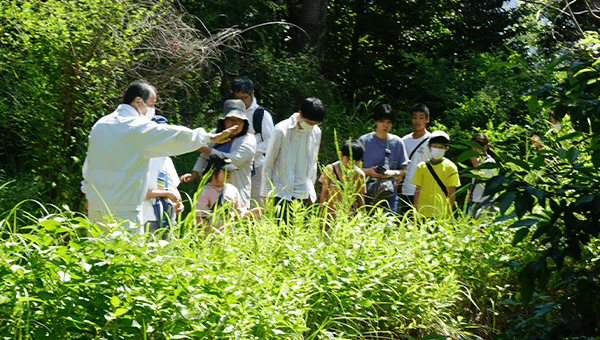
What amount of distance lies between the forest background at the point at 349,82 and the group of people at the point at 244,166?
61 centimetres

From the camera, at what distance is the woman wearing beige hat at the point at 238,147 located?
5.73 metres

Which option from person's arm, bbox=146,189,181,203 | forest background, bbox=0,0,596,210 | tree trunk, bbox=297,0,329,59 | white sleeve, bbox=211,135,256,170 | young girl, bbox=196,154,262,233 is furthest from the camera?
tree trunk, bbox=297,0,329,59

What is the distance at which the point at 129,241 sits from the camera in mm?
3094

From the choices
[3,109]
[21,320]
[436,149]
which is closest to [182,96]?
[3,109]

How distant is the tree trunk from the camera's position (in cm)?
1282

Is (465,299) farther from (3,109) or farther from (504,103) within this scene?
(504,103)

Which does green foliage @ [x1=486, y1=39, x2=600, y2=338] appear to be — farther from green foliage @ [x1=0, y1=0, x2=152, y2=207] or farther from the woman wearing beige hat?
green foliage @ [x1=0, y1=0, x2=152, y2=207]

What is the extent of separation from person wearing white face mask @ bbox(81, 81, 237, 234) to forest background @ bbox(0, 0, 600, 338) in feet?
1.68

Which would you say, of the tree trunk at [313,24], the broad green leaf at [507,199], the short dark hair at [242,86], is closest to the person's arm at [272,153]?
the short dark hair at [242,86]

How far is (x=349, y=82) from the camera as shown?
15.1 m

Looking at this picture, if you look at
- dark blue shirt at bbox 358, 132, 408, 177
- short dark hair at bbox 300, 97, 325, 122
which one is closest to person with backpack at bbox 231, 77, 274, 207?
short dark hair at bbox 300, 97, 325, 122

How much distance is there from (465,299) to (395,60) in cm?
1139

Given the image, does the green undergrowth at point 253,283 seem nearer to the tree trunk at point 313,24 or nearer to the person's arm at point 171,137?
the person's arm at point 171,137

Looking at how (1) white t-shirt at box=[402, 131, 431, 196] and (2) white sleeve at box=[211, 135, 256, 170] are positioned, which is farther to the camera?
(1) white t-shirt at box=[402, 131, 431, 196]
